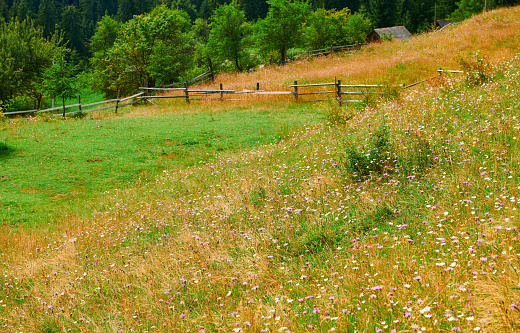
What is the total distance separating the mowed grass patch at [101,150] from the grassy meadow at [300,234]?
0.11 metres

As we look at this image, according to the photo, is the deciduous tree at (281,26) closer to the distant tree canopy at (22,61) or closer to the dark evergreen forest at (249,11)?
the dark evergreen forest at (249,11)

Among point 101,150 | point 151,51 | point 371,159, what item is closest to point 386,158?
point 371,159

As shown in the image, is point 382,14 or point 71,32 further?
point 71,32

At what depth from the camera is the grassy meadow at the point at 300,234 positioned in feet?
10.3

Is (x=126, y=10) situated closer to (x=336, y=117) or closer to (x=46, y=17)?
(x=46, y=17)

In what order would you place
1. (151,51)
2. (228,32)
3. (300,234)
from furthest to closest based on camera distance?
(228,32)
(151,51)
(300,234)

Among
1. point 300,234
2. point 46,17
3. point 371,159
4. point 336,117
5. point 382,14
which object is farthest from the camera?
point 46,17

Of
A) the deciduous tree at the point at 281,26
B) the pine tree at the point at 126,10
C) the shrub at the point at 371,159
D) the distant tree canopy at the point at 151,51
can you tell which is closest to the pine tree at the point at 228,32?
the deciduous tree at the point at 281,26

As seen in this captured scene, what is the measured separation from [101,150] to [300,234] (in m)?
11.9

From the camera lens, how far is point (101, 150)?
14.9 metres

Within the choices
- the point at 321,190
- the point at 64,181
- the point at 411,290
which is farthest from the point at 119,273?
the point at 64,181

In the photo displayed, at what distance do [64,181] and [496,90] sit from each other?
40.3ft

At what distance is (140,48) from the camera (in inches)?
1390

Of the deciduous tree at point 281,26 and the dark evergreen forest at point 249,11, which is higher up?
the dark evergreen forest at point 249,11
